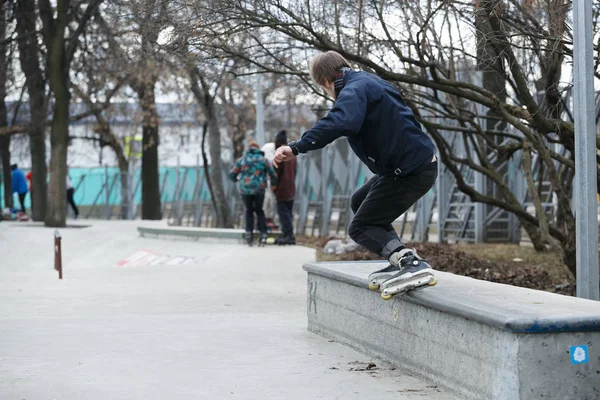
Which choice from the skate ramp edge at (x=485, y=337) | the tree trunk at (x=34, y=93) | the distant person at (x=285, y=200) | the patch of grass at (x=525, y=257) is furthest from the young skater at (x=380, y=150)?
the tree trunk at (x=34, y=93)

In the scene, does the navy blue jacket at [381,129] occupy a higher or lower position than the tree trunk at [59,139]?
lower

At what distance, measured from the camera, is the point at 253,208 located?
1767cm

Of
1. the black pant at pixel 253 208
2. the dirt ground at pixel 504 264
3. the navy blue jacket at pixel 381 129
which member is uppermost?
the navy blue jacket at pixel 381 129

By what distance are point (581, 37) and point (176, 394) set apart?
10.8ft

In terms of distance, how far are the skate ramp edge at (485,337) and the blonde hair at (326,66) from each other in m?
1.34

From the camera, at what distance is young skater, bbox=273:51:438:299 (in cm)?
577

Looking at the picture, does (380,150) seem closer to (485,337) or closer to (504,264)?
(485,337)

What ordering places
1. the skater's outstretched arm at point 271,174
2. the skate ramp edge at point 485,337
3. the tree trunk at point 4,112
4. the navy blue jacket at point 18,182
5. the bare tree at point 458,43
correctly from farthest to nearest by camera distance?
1. the navy blue jacket at point 18,182
2. the tree trunk at point 4,112
3. the skater's outstretched arm at point 271,174
4. the bare tree at point 458,43
5. the skate ramp edge at point 485,337

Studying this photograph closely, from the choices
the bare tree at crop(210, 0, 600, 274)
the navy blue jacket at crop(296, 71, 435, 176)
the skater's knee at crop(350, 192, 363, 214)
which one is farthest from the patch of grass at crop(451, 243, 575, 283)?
the navy blue jacket at crop(296, 71, 435, 176)

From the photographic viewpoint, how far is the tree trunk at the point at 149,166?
104 ft

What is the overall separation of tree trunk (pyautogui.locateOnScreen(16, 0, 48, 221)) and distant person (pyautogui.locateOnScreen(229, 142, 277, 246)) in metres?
10.0

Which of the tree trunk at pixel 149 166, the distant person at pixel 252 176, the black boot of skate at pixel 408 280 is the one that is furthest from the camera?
the tree trunk at pixel 149 166

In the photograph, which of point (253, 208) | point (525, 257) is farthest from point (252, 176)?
point (525, 257)

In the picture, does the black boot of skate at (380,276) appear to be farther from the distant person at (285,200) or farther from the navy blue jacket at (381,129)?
the distant person at (285,200)
